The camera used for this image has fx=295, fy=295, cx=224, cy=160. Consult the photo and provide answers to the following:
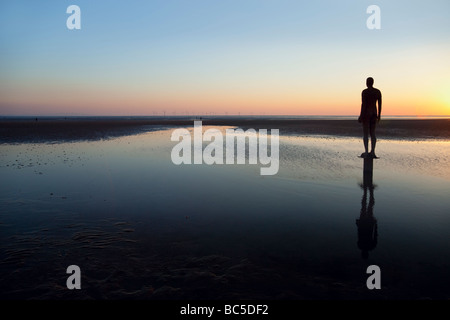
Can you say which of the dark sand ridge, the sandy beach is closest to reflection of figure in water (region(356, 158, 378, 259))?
the sandy beach

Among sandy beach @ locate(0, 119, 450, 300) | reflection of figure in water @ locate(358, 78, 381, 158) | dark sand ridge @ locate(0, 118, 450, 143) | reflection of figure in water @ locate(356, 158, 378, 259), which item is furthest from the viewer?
dark sand ridge @ locate(0, 118, 450, 143)

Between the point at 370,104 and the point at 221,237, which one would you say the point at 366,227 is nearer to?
the point at 221,237

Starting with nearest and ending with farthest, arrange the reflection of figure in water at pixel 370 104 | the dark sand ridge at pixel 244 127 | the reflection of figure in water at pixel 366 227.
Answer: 1. the reflection of figure in water at pixel 366 227
2. the reflection of figure in water at pixel 370 104
3. the dark sand ridge at pixel 244 127

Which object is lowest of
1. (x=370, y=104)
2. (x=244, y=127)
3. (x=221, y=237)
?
(x=221, y=237)

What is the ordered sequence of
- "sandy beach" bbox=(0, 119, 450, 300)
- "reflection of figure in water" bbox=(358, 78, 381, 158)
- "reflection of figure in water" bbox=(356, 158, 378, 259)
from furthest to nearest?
"reflection of figure in water" bbox=(358, 78, 381, 158)
"reflection of figure in water" bbox=(356, 158, 378, 259)
"sandy beach" bbox=(0, 119, 450, 300)

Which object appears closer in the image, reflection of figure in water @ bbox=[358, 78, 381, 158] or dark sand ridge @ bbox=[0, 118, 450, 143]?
reflection of figure in water @ bbox=[358, 78, 381, 158]

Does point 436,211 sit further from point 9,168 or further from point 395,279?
point 9,168

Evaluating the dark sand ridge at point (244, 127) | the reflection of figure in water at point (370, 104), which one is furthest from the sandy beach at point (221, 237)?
the dark sand ridge at point (244, 127)

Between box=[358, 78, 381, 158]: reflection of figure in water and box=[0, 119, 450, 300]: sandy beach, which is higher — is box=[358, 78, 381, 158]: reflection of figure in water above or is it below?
above

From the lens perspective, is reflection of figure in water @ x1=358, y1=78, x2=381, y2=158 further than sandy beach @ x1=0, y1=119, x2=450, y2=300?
Answer: Yes

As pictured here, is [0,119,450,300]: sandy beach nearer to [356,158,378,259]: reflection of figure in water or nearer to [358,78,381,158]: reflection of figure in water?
[356,158,378,259]: reflection of figure in water

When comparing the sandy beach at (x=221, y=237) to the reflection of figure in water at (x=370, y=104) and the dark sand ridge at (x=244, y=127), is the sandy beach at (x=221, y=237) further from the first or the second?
the dark sand ridge at (x=244, y=127)

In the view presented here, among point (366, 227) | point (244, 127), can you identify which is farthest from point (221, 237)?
point (244, 127)
